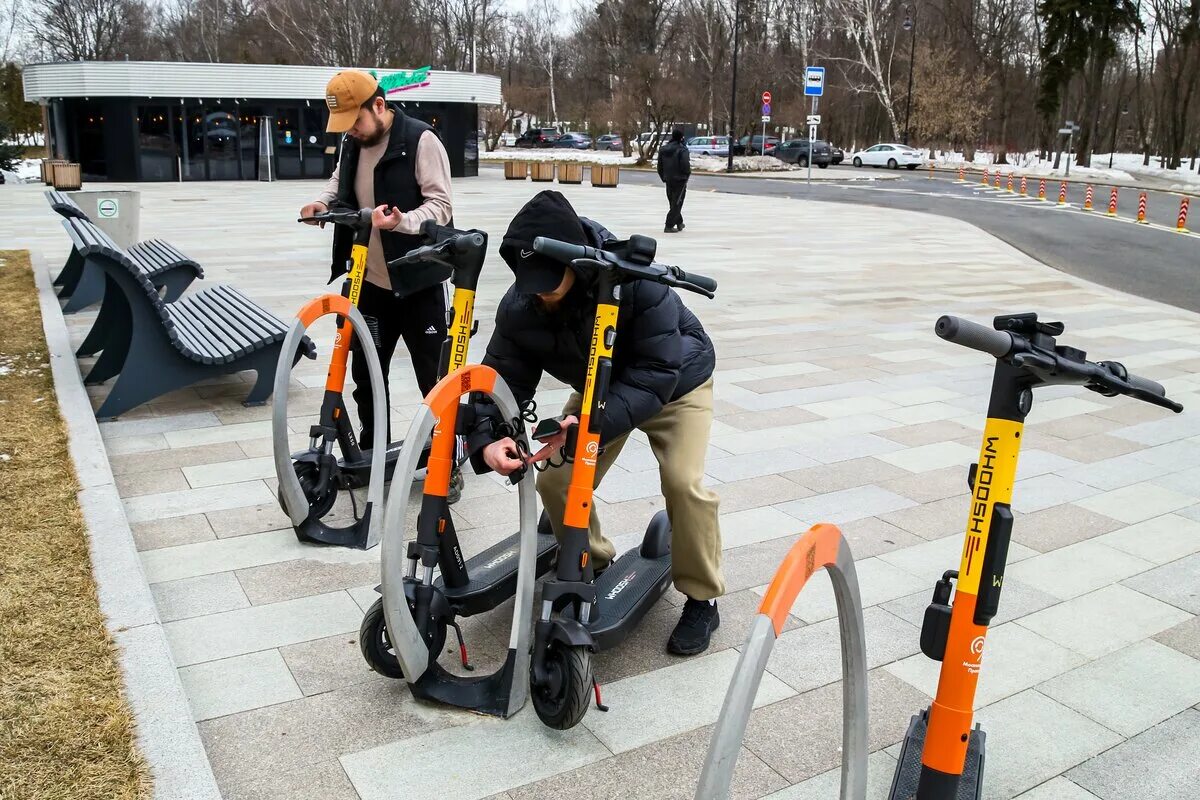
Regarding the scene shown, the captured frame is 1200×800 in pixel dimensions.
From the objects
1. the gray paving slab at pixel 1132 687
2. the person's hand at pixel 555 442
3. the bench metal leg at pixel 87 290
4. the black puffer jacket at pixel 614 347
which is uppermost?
the black puffer jacket at pixel 614 347

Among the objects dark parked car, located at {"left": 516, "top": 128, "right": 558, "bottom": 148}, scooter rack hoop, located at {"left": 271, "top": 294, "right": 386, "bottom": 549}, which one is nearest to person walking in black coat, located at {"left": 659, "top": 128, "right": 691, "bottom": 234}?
scooter rack hoop, located at {"left": 271, "top": 294, "right": 386, "bottom": 549}

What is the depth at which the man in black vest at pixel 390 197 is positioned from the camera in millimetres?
4434

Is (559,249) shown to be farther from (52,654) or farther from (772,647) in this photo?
(52,654)

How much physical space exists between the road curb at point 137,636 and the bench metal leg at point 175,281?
11.2ft

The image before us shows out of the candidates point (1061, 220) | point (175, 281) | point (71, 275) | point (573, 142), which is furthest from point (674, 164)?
point (573, 142)

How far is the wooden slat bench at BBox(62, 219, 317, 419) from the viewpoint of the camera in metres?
5.85

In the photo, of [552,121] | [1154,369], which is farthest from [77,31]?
[1154,369]

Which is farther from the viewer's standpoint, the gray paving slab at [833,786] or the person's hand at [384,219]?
the person's hand at [384,219]

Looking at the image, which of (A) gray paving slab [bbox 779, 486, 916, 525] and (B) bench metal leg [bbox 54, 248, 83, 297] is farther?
(B) bench metal leg [bbox 54, 248, 83, 297]

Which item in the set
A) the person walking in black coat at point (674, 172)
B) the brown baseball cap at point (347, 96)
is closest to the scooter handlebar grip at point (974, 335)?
the brown baseball cap at point (347, 96)

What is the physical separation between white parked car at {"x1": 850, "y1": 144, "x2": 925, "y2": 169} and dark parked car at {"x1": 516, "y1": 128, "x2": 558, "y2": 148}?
19113 millimetres

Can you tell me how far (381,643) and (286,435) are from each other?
134cm

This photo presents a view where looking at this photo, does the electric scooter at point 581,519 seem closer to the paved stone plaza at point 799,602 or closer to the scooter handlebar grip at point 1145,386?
the paved stone plaza at point 799,602

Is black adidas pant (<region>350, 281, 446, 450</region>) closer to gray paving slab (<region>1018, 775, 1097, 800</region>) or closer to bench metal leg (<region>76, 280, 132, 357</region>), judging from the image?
bench metal leg (<region>76, 280, 132, 357</region>)
